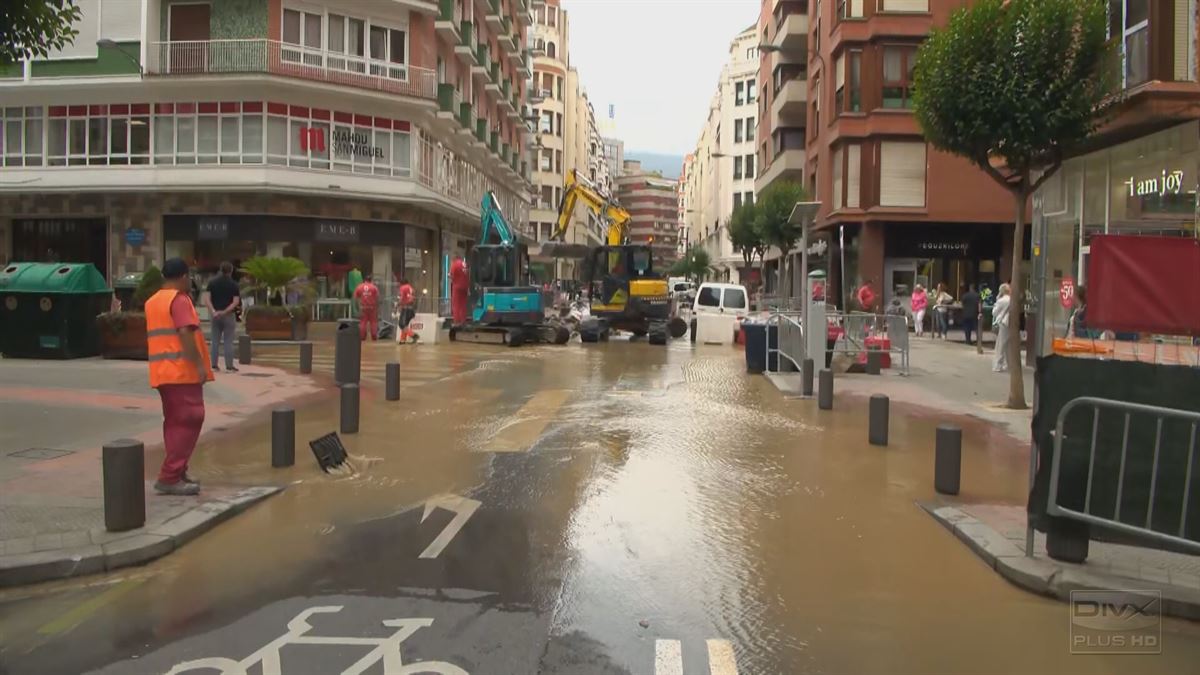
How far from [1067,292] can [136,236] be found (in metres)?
28.8

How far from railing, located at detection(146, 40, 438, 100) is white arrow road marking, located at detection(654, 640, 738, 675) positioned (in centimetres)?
2898

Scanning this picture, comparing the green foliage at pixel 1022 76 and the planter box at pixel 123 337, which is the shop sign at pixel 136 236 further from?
the green foliage at pixel 1022 76

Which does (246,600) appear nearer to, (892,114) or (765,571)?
(765,571)

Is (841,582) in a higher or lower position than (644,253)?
lower

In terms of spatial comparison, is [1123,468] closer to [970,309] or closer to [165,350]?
[165,350]

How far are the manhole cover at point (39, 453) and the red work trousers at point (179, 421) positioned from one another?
201cm

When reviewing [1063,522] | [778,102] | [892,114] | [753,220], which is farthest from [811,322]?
[778,102]

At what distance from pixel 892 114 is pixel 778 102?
1402 centimetres

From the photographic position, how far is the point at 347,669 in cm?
425

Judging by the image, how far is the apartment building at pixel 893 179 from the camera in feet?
111

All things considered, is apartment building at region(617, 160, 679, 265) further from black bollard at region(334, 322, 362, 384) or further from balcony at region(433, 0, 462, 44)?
black bollard at region(334, 322, 362, 384)

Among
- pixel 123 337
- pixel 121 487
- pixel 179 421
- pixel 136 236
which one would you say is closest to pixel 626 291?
pixel 123 337

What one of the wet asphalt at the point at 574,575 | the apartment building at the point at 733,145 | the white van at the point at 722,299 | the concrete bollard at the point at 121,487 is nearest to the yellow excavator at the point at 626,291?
the white van at the point at 722,299

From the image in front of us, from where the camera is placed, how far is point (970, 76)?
39.4 ft
